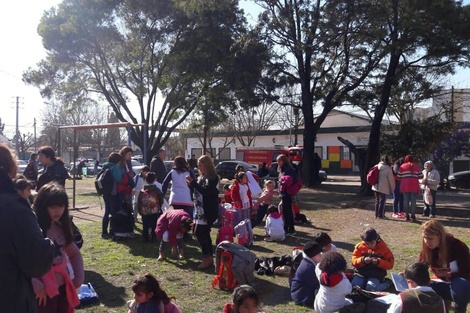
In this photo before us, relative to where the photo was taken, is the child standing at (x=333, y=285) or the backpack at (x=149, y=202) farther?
the backpack at (x=149, y=202)

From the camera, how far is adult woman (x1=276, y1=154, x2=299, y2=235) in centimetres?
1041

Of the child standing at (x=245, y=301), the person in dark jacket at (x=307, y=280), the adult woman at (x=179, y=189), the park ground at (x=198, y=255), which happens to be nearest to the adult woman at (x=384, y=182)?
the park ground at (x=198, y=255)

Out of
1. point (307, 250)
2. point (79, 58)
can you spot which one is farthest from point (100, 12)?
point (307, 250)

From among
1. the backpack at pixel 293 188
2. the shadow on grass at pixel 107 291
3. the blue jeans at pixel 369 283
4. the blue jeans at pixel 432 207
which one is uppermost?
the backpack at pixel 293 188

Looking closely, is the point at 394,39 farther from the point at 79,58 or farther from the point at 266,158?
the point at 266,158

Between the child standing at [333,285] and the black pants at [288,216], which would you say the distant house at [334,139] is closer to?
the black pants at [288,216]

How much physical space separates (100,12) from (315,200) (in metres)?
13.4

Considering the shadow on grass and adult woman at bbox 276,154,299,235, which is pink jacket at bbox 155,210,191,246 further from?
adult woman at bbox 276,154,299,235

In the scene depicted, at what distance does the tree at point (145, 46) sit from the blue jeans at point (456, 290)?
58.1 feet

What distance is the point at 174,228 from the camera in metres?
7.95

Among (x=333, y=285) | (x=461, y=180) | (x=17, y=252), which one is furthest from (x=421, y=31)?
(x=17, y=252)

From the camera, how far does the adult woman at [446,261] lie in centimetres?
501

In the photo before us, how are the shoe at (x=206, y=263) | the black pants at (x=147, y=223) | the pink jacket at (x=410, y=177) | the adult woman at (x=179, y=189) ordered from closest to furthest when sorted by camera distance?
1. the shoe at (x=206, y=263)
2. the adult woman at (x=179, y=189)
3. the black pants at (x=147, y=223)
4. the pink jacket at (x=410, y=177)

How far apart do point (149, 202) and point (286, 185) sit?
2.93 metres
